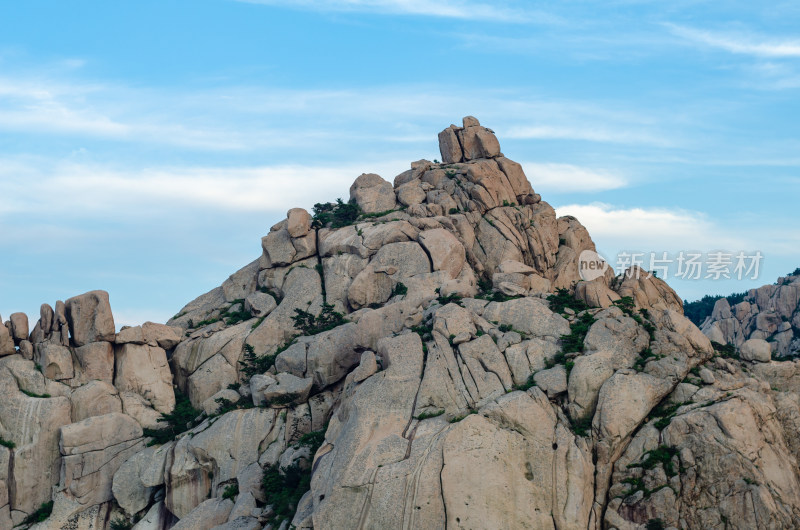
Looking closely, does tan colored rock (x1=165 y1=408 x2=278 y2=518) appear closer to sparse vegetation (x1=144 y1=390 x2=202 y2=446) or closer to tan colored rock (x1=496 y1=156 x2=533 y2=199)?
sparse vegetation (x1=144 y1=390 x2=202 y2=446)

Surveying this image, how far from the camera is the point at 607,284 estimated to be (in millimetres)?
74062

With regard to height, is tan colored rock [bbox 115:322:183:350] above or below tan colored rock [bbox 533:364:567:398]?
below

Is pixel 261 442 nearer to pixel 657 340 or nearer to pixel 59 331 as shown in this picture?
pixel 59 331

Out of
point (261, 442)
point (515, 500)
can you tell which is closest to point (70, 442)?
point (261, 442)

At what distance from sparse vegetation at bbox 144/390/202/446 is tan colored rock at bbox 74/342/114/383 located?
Answer: 17.4ft

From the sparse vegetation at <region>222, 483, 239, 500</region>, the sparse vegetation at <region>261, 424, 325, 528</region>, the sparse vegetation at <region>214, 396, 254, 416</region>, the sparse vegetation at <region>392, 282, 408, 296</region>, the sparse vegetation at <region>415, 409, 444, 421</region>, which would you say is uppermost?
the sparse vegetation at <region>392, 282, 408, 296</region>

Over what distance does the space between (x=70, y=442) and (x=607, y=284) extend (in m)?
40.4

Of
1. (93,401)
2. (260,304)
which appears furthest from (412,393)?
(93,401)

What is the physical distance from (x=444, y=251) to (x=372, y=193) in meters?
12.0

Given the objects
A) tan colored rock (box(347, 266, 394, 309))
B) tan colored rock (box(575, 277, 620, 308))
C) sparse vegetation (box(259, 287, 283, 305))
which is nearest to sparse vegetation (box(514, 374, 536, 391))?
tan colored rock (box(575, 277, 620, 308))

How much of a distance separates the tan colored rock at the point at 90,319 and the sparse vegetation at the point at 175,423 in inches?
282

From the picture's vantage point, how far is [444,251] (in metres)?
71.0

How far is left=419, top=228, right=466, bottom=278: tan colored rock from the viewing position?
70438mm

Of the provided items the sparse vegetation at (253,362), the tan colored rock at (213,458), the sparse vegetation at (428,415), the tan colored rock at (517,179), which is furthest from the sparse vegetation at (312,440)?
the tan colored rock at (517,179)
